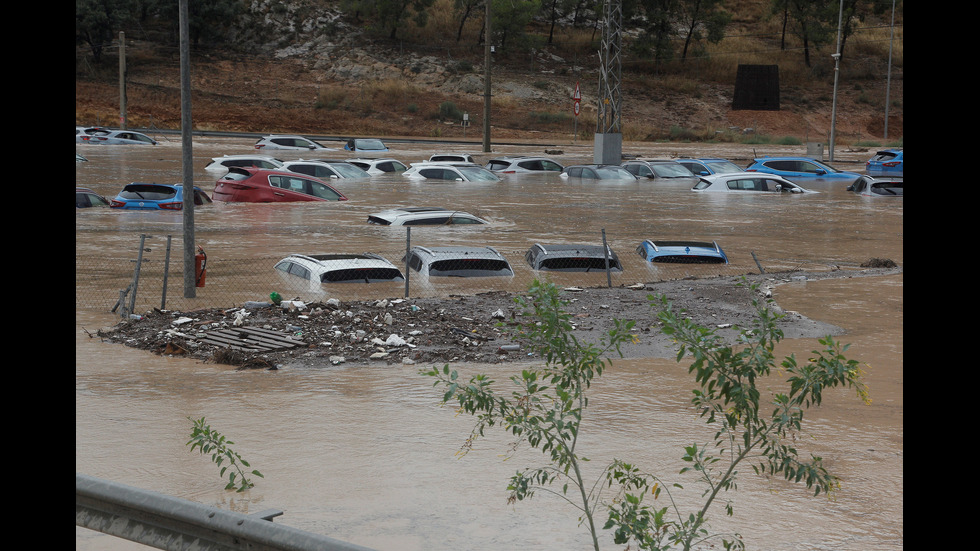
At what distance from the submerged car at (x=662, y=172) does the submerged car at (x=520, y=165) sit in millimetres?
3113

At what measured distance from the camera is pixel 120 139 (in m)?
52.0

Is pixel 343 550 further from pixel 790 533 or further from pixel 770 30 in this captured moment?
pixel 770 30

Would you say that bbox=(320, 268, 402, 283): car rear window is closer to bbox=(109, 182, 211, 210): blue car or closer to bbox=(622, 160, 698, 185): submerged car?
bbox=(109, 182, 211, 210): blue car

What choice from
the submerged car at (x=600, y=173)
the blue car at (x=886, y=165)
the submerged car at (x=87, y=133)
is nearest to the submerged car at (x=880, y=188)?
the blue car at (x=886, y=165)

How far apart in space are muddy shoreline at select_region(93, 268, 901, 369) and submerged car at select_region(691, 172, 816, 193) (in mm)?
19630

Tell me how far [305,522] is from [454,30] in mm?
83226

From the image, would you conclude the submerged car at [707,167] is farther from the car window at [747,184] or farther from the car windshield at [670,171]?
the car window at [747,184]

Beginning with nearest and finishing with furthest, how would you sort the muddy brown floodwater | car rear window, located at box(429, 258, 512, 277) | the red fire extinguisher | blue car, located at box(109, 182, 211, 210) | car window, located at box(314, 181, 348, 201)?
the muddy brown floodwater, the red fire extinguisher, car rear window, located at box(429, 258, 512, 277), blue car, located at box(109, 182, 211, 210), car window, located at box(314, 181, 348, 201)

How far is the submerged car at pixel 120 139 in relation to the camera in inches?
2034

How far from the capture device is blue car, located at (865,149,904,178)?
42.2 metres

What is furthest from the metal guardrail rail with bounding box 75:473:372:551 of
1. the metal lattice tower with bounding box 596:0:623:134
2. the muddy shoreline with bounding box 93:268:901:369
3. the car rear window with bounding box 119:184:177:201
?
the metal lattice tower with bounding box 596:0:623:134

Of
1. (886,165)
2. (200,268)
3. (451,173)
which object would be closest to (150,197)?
(451,173)

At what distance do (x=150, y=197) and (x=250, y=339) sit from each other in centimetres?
1740
